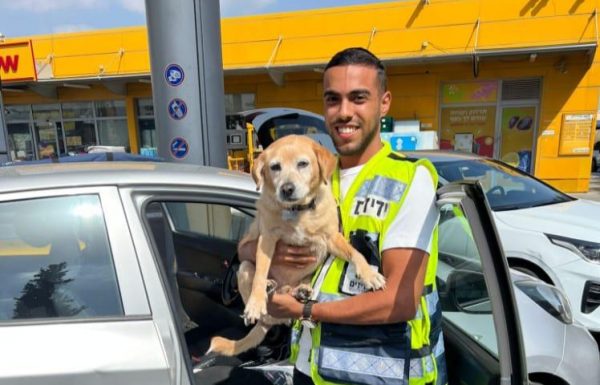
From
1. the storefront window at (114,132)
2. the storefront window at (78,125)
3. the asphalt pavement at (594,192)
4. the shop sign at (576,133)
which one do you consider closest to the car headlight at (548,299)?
the asphalt pavement at (594,192)

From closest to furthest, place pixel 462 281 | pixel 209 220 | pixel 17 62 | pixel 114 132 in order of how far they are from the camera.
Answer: pixel 462 281
pixel 209 220
pixel 17 62
pixel 114 132

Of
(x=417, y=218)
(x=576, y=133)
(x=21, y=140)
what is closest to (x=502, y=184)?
(x=417, y=218)

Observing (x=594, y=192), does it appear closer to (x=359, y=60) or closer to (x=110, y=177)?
(x=359, y=60)

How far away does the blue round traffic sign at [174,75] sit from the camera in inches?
149

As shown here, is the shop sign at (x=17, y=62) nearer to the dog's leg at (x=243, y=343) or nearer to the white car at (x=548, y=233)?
the white car at (x=548, y=233)

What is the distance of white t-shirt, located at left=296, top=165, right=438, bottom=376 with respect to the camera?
1275 mm

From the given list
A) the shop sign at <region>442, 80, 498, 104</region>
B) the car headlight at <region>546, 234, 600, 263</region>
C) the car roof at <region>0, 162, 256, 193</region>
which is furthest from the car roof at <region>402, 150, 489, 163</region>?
the shop sign at <region>442, 80, 498, 104</region>

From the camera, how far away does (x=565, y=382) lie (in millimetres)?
2164

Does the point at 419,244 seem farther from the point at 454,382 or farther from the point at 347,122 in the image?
the point at 454,382

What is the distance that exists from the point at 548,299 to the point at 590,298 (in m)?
1.62

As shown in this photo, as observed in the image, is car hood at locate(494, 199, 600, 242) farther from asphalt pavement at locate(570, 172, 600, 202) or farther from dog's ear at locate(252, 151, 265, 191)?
asphalt pavement at locate(570, 172, 600, 202)

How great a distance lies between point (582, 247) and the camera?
11.9 ft

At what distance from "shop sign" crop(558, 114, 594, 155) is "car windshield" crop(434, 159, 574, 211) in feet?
25.0

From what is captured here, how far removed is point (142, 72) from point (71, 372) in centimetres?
1308
